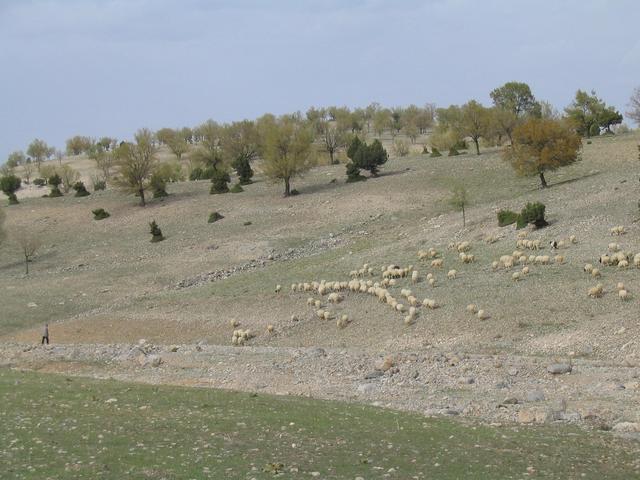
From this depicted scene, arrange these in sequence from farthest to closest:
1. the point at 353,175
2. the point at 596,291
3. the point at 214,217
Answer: the point at 353,175
the point at 214,217
the point at 596,291

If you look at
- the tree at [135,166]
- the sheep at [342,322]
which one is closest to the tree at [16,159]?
the tree at [135,166]

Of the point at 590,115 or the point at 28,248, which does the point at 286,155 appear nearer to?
the point at 28,248

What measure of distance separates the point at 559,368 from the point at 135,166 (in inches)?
2362

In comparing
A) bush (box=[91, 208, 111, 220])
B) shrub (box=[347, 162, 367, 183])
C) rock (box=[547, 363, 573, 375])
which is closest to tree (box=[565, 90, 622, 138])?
shrub (box=[347, 162, 367, 183])

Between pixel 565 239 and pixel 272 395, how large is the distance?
21209 millimetres

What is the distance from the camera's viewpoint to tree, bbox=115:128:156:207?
7456 centimetres

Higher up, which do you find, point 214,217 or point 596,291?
point 214,217

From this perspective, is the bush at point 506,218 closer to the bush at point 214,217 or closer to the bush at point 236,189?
the bush at point 214,217

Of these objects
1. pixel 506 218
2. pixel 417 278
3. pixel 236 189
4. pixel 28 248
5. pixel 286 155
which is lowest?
pixel 417 278

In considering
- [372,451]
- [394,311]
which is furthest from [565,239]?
[372,451]

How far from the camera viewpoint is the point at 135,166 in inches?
2943

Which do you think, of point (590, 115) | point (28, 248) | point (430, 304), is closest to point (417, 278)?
point (430, 304)

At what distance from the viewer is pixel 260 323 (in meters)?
34.4

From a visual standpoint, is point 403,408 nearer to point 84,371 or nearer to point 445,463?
point 445,463
